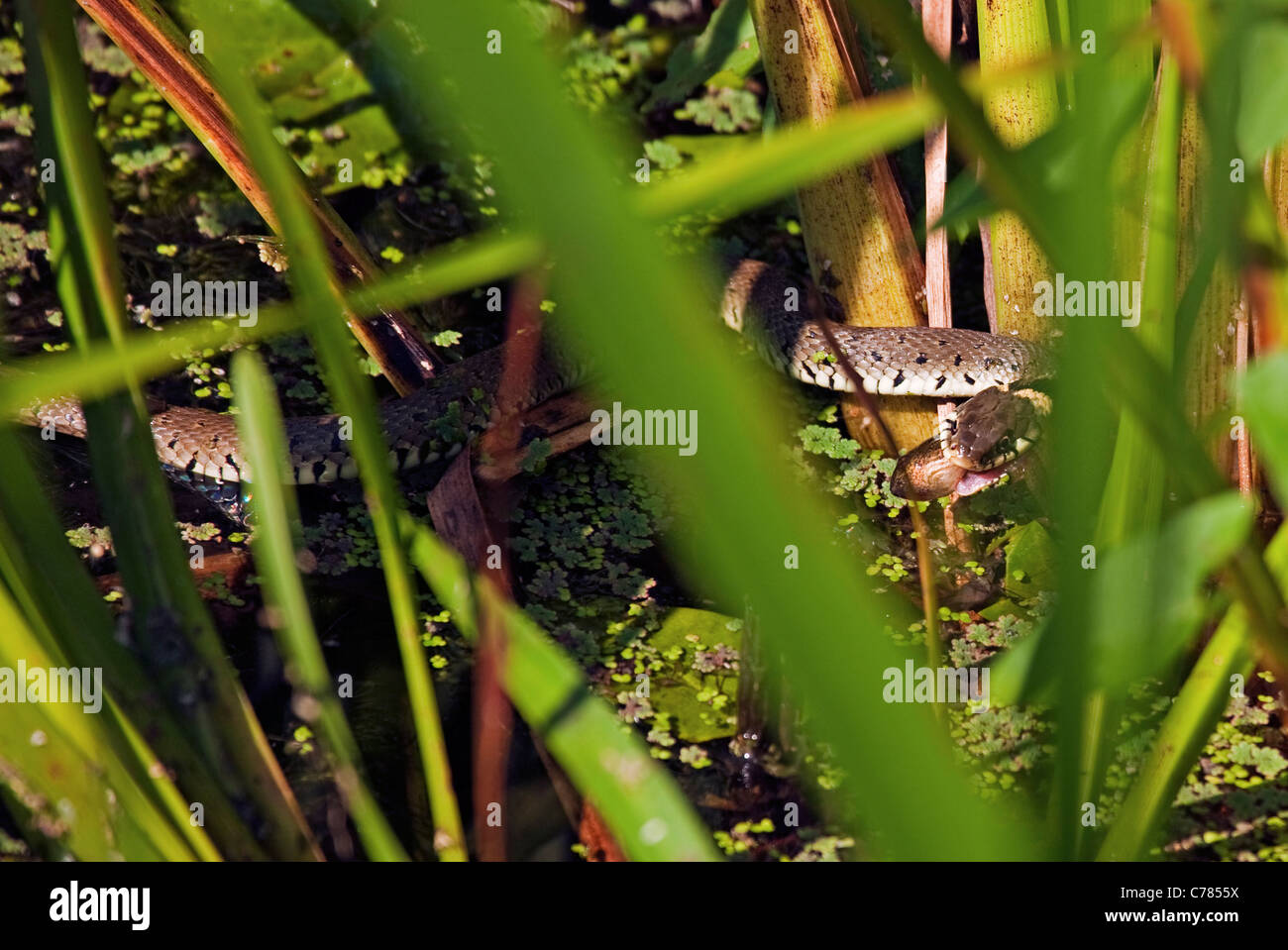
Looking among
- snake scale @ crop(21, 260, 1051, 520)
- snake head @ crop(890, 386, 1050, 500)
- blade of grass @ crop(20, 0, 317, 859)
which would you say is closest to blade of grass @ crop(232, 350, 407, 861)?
blade of grass @ crop(20, 0, 317, 859)

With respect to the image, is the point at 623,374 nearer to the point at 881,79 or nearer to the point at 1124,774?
the point at 1124,774

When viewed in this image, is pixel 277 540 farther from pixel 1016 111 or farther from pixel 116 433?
pixel 1016 111

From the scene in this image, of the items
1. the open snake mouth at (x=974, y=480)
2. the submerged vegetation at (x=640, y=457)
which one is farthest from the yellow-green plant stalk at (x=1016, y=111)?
the open snake mouth at (x=974, y=480)

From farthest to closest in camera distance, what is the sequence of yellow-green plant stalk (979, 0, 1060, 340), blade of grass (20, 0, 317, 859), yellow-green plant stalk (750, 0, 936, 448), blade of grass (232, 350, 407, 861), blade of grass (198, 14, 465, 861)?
yellow-green plant stalk (750, 0, 936, 448) < yellow-green plant stalk (979, 0, 1060, 340) < blade of grass (20, 0, 317, 859) < blade of grass (232, 350, 407, 861) < blade of grass (198, 14, 465, 861)

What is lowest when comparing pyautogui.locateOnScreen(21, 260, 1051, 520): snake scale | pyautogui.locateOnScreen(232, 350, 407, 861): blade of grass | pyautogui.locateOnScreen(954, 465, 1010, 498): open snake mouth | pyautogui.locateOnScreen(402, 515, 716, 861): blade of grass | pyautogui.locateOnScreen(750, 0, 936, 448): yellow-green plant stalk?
pyautogui.locateOnScreen(402, 515, 716, 861): blade of grass

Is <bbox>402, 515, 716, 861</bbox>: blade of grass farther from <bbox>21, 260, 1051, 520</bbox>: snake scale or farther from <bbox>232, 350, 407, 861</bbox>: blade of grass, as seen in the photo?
<bbox>21, 260, 1051, 520</bbox>: snake scale
